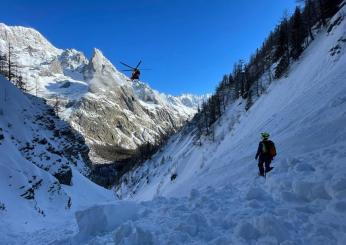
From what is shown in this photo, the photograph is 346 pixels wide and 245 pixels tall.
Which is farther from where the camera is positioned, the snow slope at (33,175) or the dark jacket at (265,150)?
the snow slope at (33,175)

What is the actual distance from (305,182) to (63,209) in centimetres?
3036

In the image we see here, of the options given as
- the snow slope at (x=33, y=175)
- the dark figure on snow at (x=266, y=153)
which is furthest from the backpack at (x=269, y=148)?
the snow slope at (x=33, y=175)

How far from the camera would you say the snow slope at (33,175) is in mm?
27734

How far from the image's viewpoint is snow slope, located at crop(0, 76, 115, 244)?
1092 inches

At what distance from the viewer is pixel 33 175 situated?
37.0 m

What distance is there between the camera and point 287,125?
30609 mm

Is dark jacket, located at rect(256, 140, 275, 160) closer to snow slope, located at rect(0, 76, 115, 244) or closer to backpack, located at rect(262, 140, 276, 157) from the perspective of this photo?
backpack, located at rect(262, 140, 276, 157)

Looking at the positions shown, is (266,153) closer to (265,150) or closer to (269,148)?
(265,150)

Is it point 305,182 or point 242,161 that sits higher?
point 242,161

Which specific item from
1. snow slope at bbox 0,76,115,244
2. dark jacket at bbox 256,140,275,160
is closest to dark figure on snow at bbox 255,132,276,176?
dark jacket at bbox 256,140,275,160

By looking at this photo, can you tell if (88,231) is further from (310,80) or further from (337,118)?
(310,80)

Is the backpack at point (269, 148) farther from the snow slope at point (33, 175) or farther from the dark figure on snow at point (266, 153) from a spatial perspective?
the snow slope at point (33, 175)

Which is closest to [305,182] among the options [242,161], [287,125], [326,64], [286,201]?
[286,201]

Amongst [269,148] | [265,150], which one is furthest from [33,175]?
[269,148]
